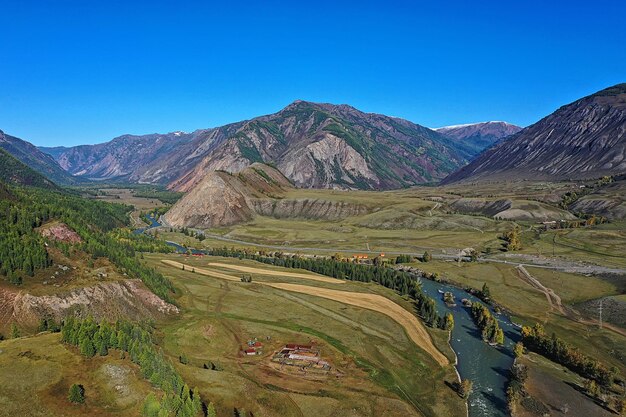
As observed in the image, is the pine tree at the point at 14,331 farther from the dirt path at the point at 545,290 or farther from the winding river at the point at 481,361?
the dirt path at the point at 545,290

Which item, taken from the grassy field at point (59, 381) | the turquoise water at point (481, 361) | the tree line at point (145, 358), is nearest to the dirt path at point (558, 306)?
the turquoise water at point (481, 361)

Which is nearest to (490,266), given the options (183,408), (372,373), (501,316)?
(501,316)

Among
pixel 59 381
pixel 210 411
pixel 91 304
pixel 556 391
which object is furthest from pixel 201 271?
pixel 556 391

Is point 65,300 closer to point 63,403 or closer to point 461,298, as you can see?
point 63,403

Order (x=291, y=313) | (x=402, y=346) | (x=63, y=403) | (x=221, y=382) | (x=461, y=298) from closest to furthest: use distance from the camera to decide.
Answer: (x=63, y=403)
(x=221, y=382)
(x=402, y=346)
(x=291, y=313)
(x=461, y=298)

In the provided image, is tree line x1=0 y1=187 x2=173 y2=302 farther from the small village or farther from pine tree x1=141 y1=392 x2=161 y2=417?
pine tree x1=141 y1=392 x2=161 y2=417
